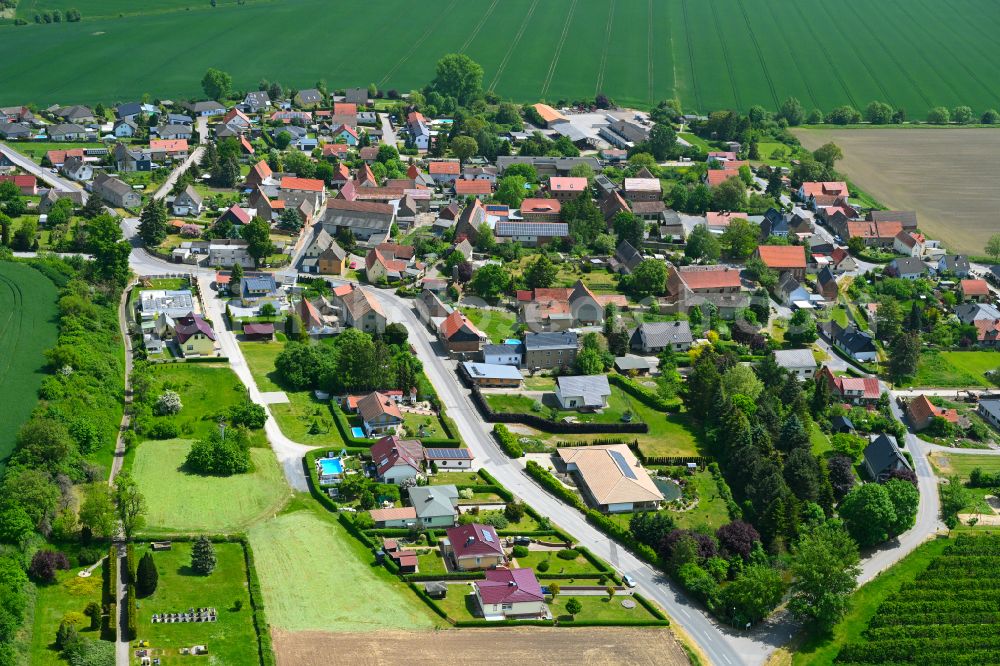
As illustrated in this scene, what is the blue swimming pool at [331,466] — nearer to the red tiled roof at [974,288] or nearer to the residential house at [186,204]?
the residential house at [186,204]

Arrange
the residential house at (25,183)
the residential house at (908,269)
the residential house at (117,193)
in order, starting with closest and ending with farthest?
the residential house at (908,269) → the residential house at (117,193) → the residential house at (25,183)

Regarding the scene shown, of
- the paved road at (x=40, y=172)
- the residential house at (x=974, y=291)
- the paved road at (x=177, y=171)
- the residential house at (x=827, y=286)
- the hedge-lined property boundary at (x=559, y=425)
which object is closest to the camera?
the hedge-lined property boundary at (x=559, y=425)

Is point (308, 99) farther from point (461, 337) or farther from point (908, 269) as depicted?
point (908, 269)

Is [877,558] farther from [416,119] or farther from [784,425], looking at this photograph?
[416,119]

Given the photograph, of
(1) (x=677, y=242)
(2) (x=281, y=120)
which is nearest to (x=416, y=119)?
(2) (x=281, y=120)

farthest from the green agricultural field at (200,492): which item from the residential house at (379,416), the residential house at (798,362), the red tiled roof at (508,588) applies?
the residential house at (798,362)

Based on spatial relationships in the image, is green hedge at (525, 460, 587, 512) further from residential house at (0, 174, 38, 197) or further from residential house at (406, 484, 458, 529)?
residential house at (0, 174, 38, 197)

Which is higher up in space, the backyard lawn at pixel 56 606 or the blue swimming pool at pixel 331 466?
the backyard lawn at pixel 56 606
